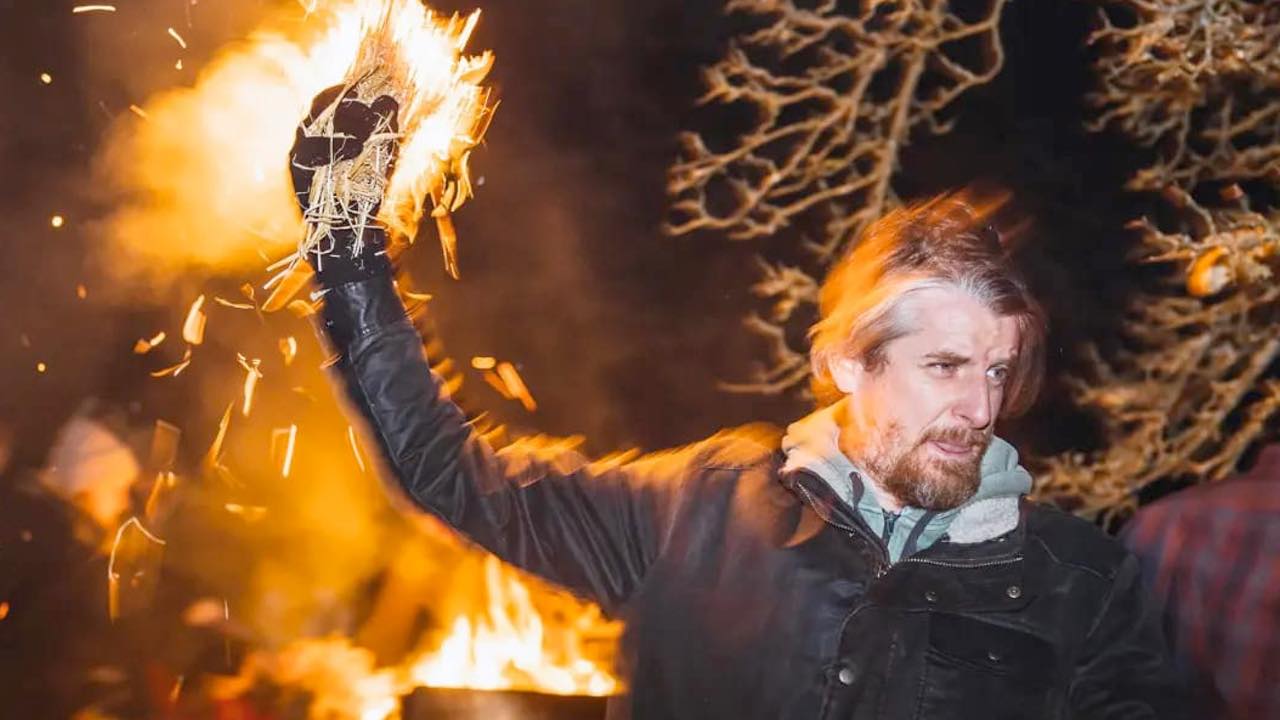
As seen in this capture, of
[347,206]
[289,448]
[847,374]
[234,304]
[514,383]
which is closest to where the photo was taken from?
[347,206]

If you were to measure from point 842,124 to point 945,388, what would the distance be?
6315 mm

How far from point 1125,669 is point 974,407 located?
628 millimetres

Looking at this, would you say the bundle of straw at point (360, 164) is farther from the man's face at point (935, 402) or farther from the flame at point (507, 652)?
the flame at point (507, 652)

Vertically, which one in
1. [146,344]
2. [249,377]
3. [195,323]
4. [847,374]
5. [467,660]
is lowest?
[467,660]

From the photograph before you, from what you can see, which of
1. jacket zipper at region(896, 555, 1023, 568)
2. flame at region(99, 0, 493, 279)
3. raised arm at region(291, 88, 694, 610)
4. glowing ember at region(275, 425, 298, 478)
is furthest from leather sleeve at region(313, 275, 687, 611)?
glowing ember at region(275, 425, 298, 478)

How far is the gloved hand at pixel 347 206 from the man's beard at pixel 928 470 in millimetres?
1154

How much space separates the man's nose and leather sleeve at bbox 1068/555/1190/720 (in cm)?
43

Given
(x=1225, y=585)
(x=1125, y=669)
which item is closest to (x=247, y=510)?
(x=1125, y=669)

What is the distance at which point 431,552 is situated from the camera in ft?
22.7

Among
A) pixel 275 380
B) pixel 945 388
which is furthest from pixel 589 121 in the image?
pixel 945 388

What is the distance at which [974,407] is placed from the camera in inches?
112

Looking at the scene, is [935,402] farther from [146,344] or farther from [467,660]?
[146,344]

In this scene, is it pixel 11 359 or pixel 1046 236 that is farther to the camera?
pixel 1046 236

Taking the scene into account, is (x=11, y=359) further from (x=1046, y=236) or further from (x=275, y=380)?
(x=1046, y=236)
